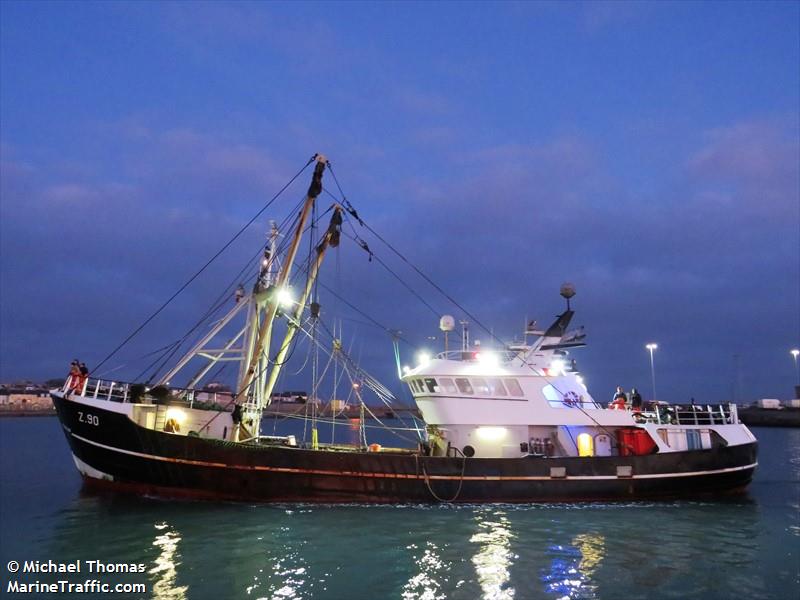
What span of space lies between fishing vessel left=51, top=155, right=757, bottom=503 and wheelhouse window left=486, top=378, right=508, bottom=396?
0.16 ft

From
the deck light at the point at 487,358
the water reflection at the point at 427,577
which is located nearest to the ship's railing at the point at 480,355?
the deck light at the point at 487,358

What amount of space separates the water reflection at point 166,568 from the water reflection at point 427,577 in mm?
4203

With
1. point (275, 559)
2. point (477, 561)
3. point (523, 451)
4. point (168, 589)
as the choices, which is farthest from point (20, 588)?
point (523, 451)

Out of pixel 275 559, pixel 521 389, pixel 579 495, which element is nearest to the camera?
pixel 275 559

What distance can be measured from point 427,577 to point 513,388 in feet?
31.8

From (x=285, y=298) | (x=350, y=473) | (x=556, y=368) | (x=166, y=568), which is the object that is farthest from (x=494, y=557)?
(x=285, y=298)

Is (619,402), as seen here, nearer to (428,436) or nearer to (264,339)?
(428,436)

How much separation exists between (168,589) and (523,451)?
12536mm

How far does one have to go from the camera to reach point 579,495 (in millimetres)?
17906

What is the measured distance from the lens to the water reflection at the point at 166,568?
9.54 metres

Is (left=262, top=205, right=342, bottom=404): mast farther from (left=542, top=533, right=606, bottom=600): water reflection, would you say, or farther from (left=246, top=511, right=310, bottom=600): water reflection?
(left=542, top=533, right=606, bottom=600): water reflection

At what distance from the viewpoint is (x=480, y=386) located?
62.8 ft

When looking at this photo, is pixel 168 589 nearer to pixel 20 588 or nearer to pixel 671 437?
pixel 20 588

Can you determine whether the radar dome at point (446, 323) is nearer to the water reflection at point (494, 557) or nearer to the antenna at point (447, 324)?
the antenna at point (447, 324)
